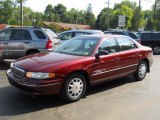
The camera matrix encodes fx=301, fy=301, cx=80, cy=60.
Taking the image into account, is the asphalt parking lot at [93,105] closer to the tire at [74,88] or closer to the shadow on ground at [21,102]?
the shadow on ground at [21,102]

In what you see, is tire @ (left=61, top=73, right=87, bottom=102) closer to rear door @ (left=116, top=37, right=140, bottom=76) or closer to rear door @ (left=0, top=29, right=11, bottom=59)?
rear door @ (left=116, top=37, right=140, bottom=76)

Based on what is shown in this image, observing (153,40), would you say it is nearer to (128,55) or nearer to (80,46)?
(128,55)

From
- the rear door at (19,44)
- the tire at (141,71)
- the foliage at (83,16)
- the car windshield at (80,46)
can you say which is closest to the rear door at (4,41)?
the rear door at (19,44)

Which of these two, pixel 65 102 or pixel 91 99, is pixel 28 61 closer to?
pixel 65 102

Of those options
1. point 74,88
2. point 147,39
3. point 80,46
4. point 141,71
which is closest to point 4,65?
point 80,46

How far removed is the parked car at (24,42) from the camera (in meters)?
11.9

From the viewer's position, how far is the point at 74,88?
6863 mm

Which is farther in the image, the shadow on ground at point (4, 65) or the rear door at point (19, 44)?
the rear door at point (19, 44)

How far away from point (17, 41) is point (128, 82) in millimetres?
5105

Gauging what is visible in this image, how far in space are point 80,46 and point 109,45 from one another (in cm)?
81

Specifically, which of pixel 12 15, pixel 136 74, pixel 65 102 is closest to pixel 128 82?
pixel 136 74

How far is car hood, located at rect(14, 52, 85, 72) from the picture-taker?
6.52 metres

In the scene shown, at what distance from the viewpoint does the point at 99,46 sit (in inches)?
306

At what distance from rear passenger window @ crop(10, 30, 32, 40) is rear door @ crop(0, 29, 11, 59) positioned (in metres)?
0.18
